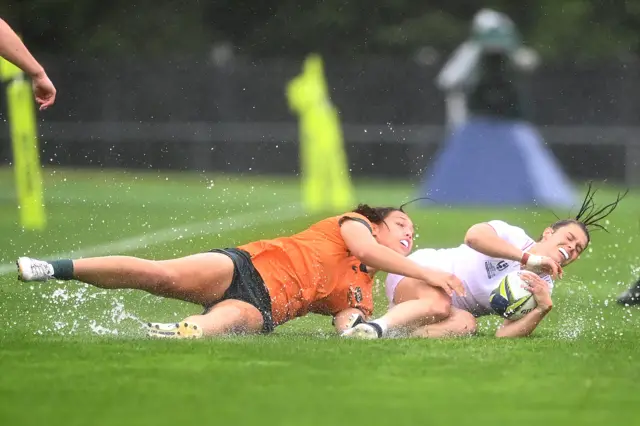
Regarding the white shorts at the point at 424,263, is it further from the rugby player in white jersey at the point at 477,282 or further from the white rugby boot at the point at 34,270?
the white rugby boot at the point at 34,270

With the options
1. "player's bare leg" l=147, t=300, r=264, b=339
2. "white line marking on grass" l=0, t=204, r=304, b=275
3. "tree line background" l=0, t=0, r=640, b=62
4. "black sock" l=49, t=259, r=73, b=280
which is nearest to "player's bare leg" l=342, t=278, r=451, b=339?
"player's bare leg" l=147, t=300, r=264, b=339

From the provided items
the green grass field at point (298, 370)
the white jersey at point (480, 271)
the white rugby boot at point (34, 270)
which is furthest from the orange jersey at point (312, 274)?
the white rugby boot at point (34, 270)

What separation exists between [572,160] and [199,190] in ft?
32.5

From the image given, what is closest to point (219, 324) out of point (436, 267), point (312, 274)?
point (312, 274)

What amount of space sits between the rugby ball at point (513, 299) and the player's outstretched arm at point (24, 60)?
261 cm

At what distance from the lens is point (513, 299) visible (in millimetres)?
7965

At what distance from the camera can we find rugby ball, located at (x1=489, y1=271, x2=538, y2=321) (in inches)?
312

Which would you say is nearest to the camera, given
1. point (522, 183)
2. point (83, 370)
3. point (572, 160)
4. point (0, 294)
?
point (83, 370)

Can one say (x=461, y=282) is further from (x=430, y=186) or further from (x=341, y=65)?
(x=341, y=65)

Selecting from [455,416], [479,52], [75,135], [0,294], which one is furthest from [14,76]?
[75,135]

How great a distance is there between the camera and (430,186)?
1043 inches

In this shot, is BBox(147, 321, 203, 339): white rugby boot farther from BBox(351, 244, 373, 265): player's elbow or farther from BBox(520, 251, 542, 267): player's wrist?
BBox(520, 251, 542, 267): player's wrist

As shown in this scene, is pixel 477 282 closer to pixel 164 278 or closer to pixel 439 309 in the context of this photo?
pixel 439 309

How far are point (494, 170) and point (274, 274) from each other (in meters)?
17.7
